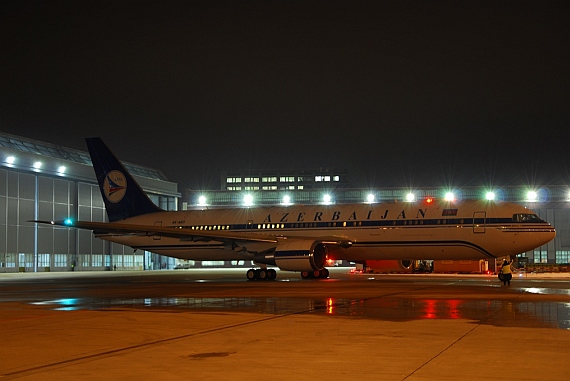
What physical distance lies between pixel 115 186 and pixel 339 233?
53.7 ft

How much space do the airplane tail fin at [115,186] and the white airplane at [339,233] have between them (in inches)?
61.0

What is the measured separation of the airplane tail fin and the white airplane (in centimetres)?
155

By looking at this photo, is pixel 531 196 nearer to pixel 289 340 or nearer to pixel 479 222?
pixel 479 222

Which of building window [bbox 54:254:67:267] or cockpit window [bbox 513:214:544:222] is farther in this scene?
building window [bbox 54:254:67:267]

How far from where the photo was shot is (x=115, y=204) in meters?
47.1

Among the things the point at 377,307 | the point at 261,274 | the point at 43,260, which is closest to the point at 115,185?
the point at 261,274

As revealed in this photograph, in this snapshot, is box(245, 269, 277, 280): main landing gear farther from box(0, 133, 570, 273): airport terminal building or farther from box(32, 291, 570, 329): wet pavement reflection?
box(0, 133, 570, 273): airport terminal building

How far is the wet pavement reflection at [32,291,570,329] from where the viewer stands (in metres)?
16.1

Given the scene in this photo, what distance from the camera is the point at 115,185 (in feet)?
153

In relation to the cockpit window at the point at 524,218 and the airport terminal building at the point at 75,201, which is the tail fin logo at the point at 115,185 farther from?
the cockpit window at the point at 524,218

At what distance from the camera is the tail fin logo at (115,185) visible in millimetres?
46500

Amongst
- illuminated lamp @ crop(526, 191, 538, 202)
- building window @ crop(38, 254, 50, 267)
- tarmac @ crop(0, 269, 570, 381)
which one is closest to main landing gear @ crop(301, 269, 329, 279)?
tarmac @ crop(0, 269, 570, 381)

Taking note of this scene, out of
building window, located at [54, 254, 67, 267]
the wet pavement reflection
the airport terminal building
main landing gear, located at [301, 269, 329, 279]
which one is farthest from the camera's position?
building window, located at [54, 254, 67, 267]

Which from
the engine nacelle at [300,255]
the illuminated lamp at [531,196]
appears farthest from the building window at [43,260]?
the illuminated lamp at [531,196]
